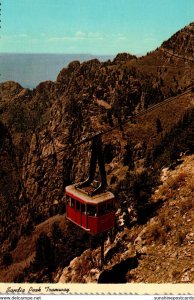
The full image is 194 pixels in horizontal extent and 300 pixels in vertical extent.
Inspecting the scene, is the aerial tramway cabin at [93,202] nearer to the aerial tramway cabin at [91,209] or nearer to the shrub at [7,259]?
the aerial tramway cabin at [91,209]

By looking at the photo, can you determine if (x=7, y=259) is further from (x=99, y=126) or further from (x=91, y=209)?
(x=91, y=209)

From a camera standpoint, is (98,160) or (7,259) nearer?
(98,160)

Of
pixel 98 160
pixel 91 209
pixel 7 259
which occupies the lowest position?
pixel 7 259

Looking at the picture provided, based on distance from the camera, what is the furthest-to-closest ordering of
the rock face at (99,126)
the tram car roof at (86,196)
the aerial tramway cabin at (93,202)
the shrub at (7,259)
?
the rock face at (99,126) → the shrub at (7,259) → the tram car roof at (86,196) → the aerial tramway cabin at (93,202)

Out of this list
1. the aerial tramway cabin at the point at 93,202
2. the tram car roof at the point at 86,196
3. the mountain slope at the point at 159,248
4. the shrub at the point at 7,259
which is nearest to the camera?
the mountain slope at the point at 159,248

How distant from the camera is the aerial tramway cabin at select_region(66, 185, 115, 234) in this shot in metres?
23.3

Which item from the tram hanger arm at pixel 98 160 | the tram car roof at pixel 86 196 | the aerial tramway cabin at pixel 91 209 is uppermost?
the tram hanger arm at pixel 98 160

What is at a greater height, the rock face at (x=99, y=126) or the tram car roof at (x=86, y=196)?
the tram car roof at (x=86, y=196)

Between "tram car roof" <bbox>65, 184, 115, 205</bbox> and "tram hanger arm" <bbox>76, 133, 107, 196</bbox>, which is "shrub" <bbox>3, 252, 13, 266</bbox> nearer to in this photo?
"tram car roof" <bbox>65, 184, 115, 205</bbox>

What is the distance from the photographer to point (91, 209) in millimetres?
23344

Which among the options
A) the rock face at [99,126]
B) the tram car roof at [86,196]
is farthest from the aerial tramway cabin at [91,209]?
the rock face at [99,126]

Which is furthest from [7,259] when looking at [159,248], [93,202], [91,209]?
[93,202]

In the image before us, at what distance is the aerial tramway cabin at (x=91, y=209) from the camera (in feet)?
76.3

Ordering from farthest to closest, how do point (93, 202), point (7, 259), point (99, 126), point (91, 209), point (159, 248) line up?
point (99, 126)
point (7, 259)
point (159, 248)
point (91, 209)
point (93, 202)
